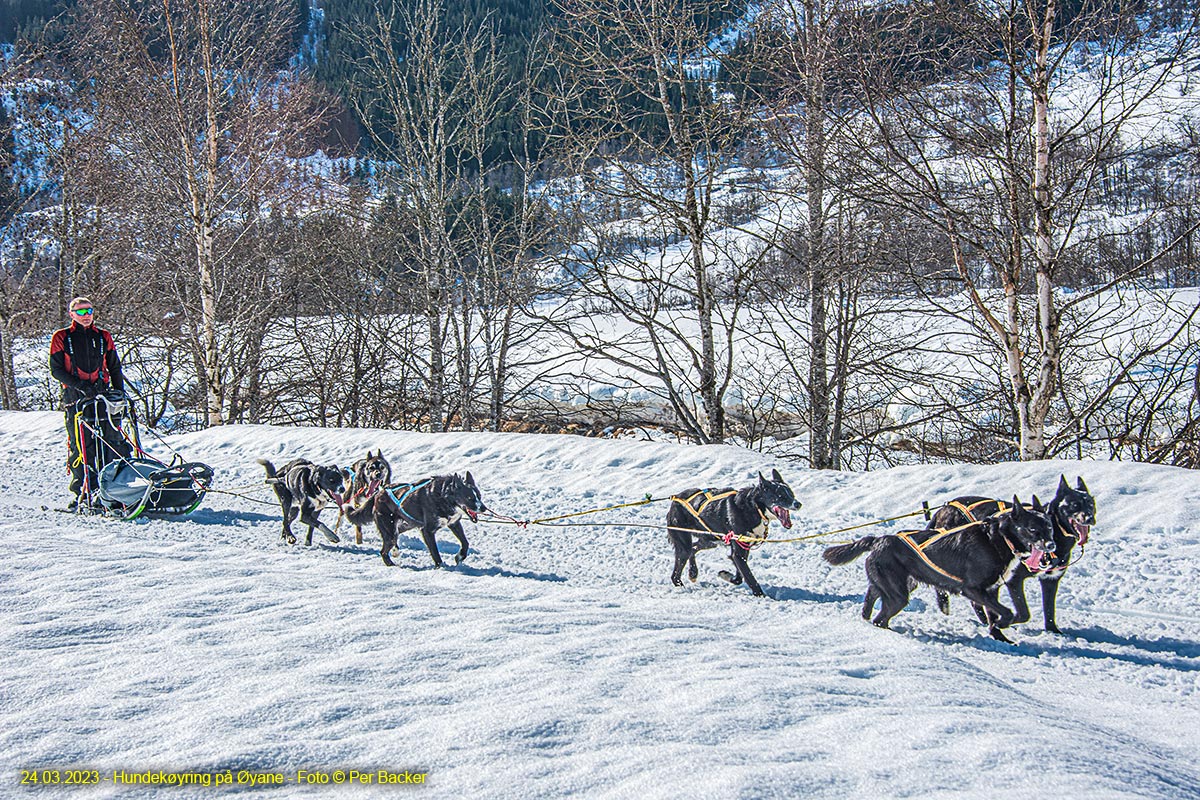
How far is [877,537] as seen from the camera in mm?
Answer: 4910

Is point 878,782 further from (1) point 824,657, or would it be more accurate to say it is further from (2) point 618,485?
(2) point 618,485

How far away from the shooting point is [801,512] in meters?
7.52

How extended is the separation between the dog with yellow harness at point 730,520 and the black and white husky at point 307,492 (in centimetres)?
298

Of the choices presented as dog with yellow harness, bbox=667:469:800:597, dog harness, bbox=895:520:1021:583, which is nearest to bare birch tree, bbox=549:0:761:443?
dog with yellow harness, bbox=667:469:800:597

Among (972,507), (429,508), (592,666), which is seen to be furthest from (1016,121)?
(592,666)

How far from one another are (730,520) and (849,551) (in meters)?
0.90

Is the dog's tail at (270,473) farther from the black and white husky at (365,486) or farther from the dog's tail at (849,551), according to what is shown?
the dog's tail at (849,551)

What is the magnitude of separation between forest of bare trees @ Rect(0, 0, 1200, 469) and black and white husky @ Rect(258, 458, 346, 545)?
2125 mm

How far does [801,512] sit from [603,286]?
6.32 metres

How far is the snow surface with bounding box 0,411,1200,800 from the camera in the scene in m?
2.47

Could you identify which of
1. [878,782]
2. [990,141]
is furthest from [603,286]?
[878,782]

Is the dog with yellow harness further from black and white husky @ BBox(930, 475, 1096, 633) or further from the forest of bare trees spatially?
the forest of bare trees

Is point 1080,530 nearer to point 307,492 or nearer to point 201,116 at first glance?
point 307,492

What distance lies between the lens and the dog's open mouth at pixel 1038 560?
441 cm
